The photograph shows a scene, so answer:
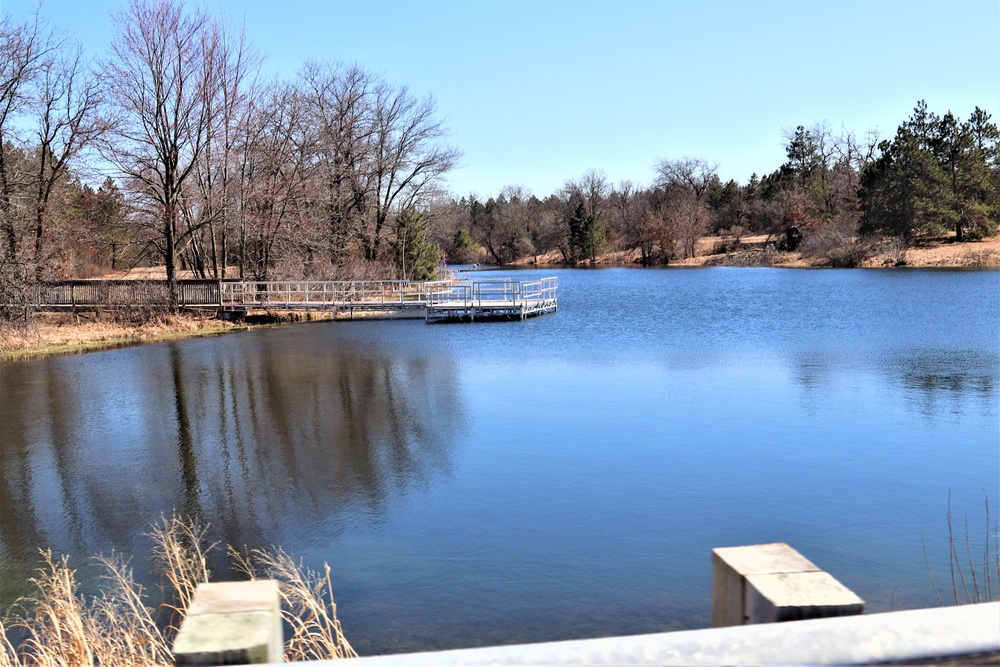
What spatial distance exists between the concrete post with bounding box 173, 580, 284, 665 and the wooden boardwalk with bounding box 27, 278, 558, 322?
2975cm

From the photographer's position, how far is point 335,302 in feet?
112

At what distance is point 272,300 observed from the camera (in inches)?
1394

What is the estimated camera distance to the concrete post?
189 cm

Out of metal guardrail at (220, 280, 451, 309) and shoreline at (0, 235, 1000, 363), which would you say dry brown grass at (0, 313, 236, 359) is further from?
metal guardrail at (220, 280, 451, 309)

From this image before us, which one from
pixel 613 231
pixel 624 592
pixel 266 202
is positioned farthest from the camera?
pixel 613 231

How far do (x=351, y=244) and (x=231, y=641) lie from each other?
4262cm

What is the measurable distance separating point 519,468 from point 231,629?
866cm

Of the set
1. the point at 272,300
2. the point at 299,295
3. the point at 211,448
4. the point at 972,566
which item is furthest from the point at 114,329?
the point at 972,566

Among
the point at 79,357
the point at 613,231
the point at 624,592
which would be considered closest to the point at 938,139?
the point at 613,231

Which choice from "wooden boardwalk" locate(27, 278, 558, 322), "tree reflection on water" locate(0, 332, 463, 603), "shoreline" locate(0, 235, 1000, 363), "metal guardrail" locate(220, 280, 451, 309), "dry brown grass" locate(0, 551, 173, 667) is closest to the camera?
"dry brown grass" locate(0, 551, 173, 667)

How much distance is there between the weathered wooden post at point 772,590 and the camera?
6.62 feet

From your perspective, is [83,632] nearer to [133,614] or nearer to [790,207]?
[133,614]

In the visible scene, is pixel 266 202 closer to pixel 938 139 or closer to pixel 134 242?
pixel 134 242

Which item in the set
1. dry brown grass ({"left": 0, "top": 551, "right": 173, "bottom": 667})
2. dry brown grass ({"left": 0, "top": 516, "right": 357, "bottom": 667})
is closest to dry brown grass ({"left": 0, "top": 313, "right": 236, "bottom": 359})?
dry brown grass ({"left": 0, "top": 516, "right": 357, "bottom": 667})
